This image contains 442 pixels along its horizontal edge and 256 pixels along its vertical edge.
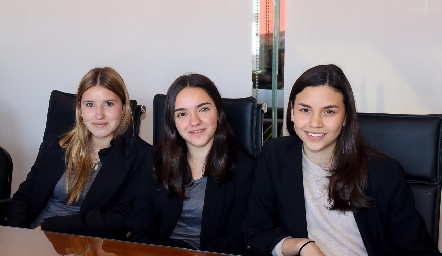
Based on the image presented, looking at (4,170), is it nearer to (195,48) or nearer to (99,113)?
(99,113)

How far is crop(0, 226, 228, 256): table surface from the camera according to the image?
1.76 m

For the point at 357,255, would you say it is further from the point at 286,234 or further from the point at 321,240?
the point at 286,234

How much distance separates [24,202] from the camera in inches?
104

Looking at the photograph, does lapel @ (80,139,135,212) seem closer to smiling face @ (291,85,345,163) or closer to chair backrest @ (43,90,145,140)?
chair backrest @ (43,90,145,140)

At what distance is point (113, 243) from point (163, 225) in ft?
1.44

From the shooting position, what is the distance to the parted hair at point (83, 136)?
2574mm

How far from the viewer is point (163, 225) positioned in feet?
7.40

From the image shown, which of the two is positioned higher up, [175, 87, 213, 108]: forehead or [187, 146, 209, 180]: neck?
[175, 87, 213, 108]: forehead

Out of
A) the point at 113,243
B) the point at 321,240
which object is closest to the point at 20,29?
the point at 113,243

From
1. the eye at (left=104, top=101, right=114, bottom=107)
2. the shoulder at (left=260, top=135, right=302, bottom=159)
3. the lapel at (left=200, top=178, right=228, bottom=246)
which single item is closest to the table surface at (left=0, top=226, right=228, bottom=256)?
the lapel at (left=200, top=178, right=228, bottom=246)

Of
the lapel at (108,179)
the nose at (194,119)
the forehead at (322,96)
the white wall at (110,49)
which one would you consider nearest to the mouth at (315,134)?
the forehead at (322,96)

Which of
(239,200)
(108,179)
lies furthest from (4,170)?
(239,200)

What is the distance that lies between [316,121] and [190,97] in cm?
56

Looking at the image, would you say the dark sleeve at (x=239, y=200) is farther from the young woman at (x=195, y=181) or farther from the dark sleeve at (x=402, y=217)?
the dark sleeve at (x=402, y=217)
